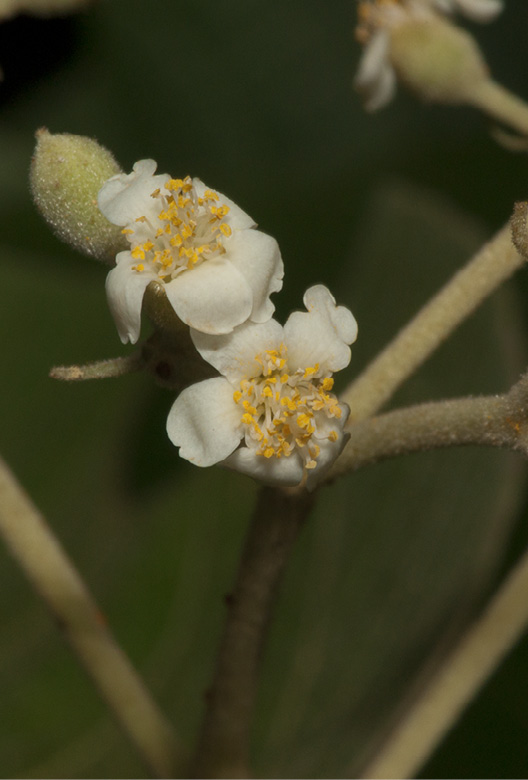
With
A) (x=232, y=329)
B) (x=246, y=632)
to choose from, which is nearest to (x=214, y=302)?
(x=232, y=329)

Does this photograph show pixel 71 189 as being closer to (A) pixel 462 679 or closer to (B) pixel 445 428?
(B) pixel 445 428

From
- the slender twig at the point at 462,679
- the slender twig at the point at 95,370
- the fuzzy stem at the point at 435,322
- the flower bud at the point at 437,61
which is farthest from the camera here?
the flower bud at the point at 437,61

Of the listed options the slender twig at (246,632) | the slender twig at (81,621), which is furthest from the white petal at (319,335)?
the slender twig at (81,621)

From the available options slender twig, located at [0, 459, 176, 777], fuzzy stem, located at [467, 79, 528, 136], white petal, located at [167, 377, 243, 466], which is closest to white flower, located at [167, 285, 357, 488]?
white petal, located at [167, 377, 243, 466]

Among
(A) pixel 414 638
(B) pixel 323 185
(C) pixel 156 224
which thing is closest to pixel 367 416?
(C) pixel 156 224

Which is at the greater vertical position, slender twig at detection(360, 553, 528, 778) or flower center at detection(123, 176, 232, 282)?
flower center at detection(123, 176, 232, 282)

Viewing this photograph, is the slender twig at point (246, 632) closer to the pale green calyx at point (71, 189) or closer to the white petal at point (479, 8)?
the pale green calyx at point (71, 189)

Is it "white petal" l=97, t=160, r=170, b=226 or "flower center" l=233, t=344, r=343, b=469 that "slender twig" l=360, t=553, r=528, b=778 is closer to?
"flower center" l=233, t=344, r=343, b=469
